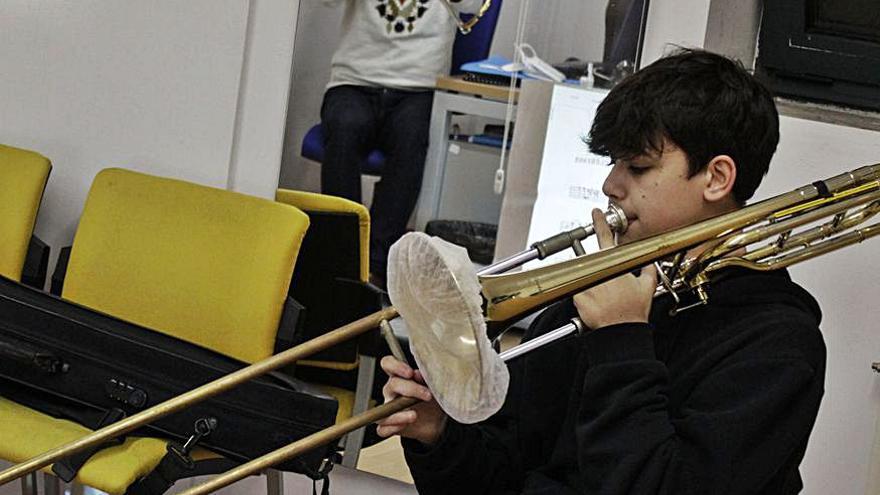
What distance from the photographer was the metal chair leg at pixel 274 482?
223 cm

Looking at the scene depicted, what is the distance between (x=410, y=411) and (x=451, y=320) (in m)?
0.29

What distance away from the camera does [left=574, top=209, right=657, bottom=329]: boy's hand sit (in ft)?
4.08

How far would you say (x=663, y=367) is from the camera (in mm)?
1224

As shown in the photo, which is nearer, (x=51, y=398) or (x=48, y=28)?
(x=51, y=398)

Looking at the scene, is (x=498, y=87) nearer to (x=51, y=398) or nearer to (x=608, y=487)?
(x=51, y=398)

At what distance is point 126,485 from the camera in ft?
5.94

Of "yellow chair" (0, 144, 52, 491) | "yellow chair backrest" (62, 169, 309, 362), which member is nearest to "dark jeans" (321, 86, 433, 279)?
"yellow chair backrest" (62, 169, 309, 362)

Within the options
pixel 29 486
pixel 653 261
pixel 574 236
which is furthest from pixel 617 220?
pixel 29 486

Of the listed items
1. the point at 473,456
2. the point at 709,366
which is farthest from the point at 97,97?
the point at 709,366

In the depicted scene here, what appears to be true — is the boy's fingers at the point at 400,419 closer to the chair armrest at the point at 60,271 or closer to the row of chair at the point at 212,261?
the row of chair at the point at 212,261

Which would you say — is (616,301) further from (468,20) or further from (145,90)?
(145,90)

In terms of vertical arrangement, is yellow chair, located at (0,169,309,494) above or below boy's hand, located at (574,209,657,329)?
Answer: below

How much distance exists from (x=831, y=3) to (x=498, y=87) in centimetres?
59

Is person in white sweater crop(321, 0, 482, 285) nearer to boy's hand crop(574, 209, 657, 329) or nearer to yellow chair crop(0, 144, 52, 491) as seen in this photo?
yellow chair crop(0, 144, 52, 491)
